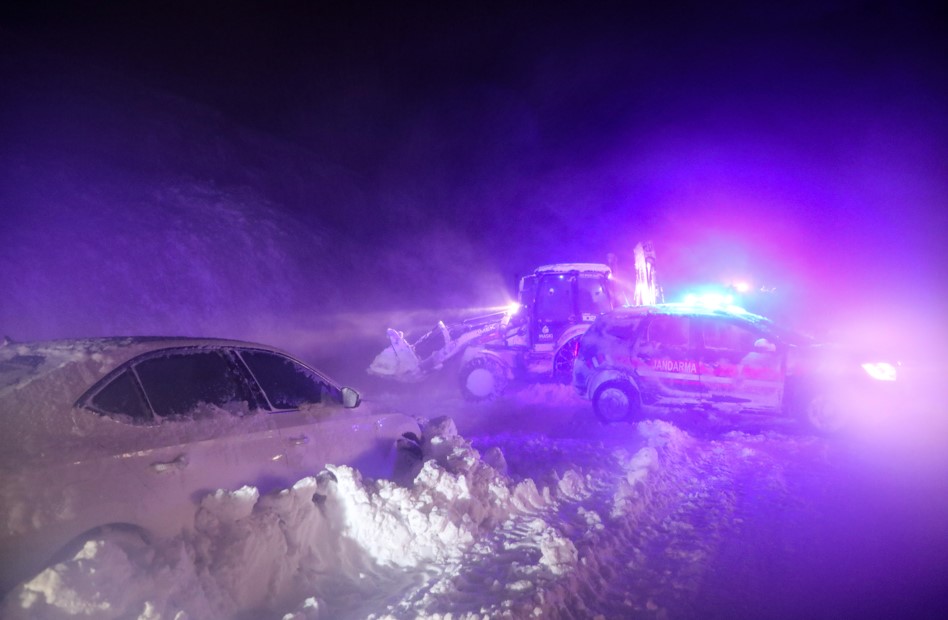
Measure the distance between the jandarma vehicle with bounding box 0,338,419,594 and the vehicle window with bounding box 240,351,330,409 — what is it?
11 millimetres

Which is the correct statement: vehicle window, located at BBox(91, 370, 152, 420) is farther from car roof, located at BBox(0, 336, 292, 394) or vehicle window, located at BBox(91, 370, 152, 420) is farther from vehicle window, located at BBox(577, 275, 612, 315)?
vehicle window, located at BBox(577, 275, 612, 315)

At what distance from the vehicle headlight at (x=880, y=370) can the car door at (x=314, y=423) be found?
6.82 metres

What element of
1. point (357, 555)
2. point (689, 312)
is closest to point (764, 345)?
point (689, 312)

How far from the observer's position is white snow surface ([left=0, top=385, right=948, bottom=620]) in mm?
2785

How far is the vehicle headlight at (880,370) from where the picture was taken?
7.56 metres

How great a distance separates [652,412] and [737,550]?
4057 millimetres

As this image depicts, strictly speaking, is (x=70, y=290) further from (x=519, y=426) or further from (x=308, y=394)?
(x=308, y=394)

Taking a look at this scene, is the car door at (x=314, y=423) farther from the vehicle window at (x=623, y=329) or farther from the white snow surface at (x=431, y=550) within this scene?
the vehicle window at (x=623, y=329)

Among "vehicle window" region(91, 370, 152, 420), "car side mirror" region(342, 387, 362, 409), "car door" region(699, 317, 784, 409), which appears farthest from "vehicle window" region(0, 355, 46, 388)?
"car door" region(699, 317, 784, 409)

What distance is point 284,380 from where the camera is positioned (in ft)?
14.3

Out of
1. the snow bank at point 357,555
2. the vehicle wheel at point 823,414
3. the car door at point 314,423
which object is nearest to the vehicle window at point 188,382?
the car door at point 314,423

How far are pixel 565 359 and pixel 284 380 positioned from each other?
7.42 metres

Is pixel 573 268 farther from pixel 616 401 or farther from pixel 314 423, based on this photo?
pixel 314 423

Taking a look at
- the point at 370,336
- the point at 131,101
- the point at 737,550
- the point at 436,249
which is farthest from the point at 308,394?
the point at 436,249
